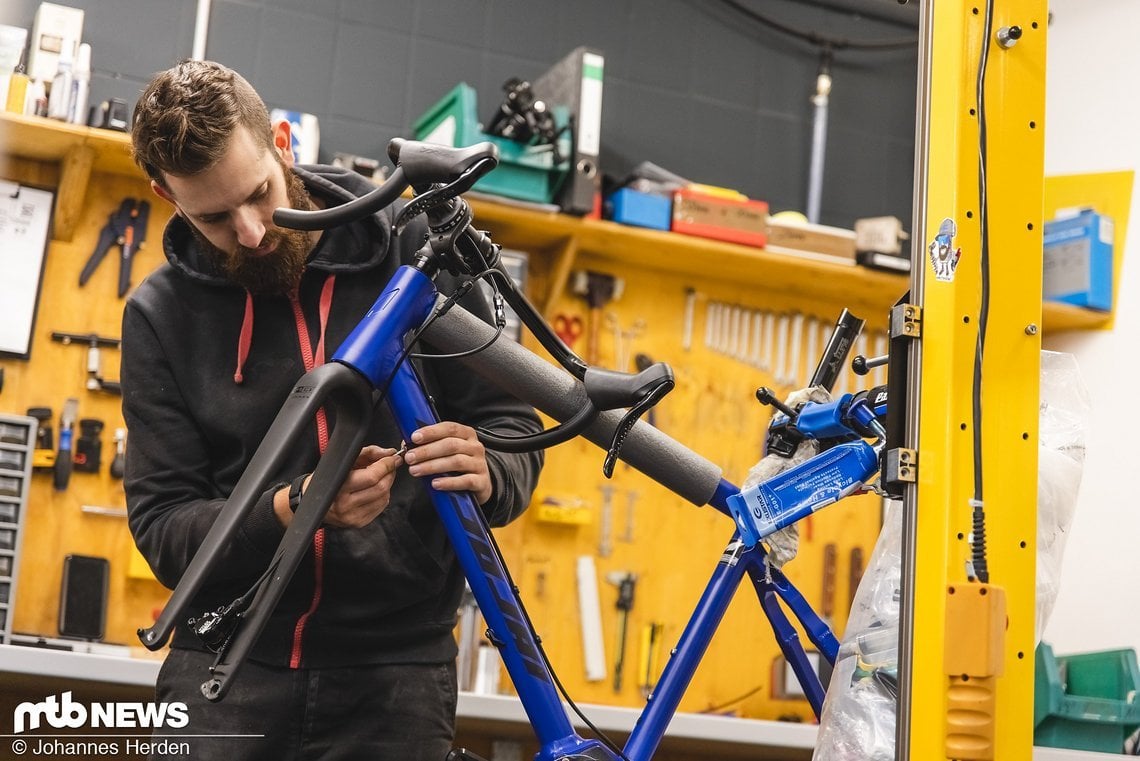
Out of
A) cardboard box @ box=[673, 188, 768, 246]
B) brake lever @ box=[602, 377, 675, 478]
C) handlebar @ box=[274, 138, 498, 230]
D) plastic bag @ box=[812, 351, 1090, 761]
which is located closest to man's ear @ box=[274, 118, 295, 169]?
handlebar @ box=[274, 138, 498, 230]

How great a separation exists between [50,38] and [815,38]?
2.50 meters

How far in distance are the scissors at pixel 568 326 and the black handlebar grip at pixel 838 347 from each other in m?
1.97

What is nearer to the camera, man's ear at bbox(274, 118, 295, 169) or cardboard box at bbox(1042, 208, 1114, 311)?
man's ear at bbox(274, 118, 295, 169)

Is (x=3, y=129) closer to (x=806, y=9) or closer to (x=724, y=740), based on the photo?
(x=724, y=740)

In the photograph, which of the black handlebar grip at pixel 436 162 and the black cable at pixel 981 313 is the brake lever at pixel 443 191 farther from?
the black cable at pixel 981 313

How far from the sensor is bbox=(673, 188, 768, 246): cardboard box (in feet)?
12.4

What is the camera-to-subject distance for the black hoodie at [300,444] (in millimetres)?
1586

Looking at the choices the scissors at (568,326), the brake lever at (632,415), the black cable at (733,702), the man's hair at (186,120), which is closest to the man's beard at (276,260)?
the man's hair at (186,120)

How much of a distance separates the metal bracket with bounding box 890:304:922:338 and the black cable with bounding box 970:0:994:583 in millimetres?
67

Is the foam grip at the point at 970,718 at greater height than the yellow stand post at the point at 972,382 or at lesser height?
lesser

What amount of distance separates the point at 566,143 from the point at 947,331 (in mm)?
2336

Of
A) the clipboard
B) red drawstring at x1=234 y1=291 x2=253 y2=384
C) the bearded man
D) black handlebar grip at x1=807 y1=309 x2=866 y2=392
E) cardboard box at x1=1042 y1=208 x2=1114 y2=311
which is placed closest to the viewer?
the bearded man

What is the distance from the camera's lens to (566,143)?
11.8 ft

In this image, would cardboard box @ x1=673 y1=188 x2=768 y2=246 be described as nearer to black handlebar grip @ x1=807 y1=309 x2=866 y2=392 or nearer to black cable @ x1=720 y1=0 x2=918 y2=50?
black cable @ x1=720 y1=0 x2=918 y2=50
